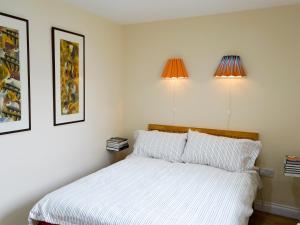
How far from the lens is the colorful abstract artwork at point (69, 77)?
2.65 meters

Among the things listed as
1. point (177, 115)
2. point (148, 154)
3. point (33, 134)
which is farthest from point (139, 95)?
point (33, 134)

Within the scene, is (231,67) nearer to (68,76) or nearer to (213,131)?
(213,131)

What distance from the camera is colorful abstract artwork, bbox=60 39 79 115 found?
2.65 m

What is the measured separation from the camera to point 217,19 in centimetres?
302

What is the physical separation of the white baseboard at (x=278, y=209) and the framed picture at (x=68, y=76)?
90.0 inches

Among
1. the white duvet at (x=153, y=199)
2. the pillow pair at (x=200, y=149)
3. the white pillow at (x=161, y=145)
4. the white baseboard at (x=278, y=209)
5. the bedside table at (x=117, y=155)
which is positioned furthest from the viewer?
the bedside table at (x=117, y=155)

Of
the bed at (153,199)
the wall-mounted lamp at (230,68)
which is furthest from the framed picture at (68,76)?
the wall-mounted lamp at (230,68)

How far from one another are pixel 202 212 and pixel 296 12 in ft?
7.33

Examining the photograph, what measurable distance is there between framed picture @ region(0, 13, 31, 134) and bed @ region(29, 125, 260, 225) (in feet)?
2.29

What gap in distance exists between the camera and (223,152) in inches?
107

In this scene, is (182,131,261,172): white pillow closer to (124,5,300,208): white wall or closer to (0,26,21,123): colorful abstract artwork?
(124,5,300,208): white wall

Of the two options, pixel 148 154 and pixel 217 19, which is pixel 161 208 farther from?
pixel 217 19

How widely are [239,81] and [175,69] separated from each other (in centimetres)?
76

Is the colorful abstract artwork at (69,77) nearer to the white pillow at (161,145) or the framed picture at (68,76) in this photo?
the framed picture at (68,76)
